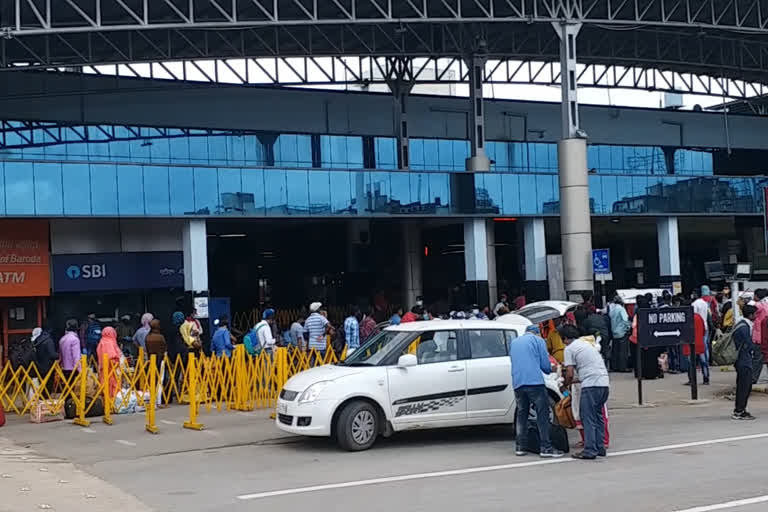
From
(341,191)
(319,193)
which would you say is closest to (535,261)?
(341,191)

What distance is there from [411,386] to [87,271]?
1803 cm

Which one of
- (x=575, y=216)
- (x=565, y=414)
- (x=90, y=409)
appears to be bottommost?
(x=90, y=409)

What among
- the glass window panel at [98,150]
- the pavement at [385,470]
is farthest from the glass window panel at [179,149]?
the pavement at [385,470]

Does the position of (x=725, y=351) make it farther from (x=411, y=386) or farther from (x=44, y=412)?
(x=44, y=412)

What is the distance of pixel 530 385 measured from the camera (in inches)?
487

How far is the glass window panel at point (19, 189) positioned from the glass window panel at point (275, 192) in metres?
6.95

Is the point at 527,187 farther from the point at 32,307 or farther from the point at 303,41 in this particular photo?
the point at 32,307

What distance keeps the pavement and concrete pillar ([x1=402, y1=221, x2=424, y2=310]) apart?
23569 mm

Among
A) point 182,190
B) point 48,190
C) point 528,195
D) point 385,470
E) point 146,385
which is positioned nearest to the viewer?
point 385,470

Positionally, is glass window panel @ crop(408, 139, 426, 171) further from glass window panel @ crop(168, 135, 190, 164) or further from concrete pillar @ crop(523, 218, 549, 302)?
glass window panel @ crop(168, 135, 190, 164)

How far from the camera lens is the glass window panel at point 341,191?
3188 centimetres

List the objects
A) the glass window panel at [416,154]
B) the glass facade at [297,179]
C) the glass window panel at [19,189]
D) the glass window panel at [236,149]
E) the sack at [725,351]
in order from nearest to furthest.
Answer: the sack at [725,351] → the glass window panel at [19,189] → the glass facade at [297,179] → the glass window panel at [236,149] → the glass window panel at [416,154]

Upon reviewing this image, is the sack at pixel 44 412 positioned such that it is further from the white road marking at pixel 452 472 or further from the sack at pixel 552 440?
the sack at pixel 552 440

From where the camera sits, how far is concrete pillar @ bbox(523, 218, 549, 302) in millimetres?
34656
